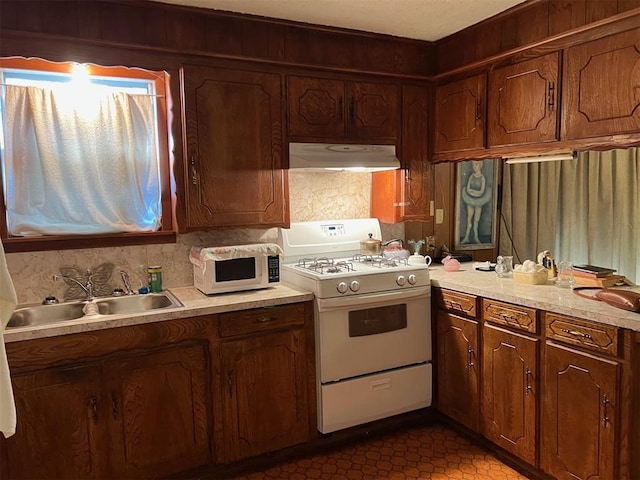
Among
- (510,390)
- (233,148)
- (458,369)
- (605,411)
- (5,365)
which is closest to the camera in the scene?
(5,365)

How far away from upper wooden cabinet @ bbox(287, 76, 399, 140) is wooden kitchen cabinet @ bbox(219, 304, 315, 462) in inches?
43.8

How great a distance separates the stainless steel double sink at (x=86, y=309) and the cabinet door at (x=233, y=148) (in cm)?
47

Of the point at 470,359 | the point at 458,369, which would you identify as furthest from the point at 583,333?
the point at 458,369

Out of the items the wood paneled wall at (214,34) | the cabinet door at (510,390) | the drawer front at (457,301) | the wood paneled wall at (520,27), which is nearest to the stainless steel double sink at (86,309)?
the wood paneled wall at (214,34)

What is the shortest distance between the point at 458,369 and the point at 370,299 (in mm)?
693

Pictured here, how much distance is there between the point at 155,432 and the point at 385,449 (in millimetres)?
1298

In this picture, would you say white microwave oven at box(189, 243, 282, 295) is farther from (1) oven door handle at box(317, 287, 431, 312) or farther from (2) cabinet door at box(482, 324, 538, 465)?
(2) cabinet door at box(482, 324, 538, 465)

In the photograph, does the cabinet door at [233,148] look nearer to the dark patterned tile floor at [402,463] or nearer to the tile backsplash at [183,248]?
the tile backsplash at [183,248]

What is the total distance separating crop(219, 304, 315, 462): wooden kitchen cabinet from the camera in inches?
98.0

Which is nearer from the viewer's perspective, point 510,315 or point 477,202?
point 510,315

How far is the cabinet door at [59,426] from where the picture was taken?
6.80 ft

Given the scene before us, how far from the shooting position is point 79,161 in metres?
2.60

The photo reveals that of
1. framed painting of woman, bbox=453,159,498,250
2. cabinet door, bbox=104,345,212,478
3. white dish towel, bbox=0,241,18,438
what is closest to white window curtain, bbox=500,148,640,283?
framed painting of woman, bbox=453,159,498,250

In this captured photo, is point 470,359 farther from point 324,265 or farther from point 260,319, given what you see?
point 260,319
